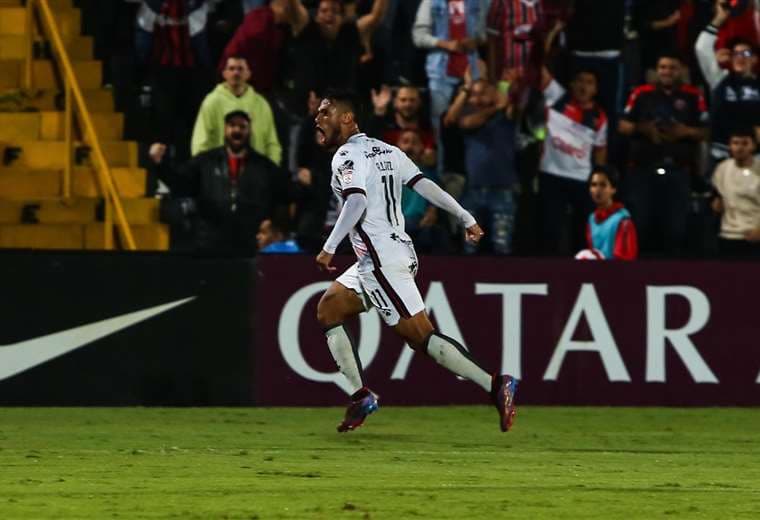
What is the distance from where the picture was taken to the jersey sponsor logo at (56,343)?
44.3 ft

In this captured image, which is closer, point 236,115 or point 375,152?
point 375,152

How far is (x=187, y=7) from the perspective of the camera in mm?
16297

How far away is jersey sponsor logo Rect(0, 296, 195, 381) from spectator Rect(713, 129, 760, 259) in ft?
16.2

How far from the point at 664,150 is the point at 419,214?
2234mm

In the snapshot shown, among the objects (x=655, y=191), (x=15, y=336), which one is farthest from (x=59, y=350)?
(x=655, y=191)

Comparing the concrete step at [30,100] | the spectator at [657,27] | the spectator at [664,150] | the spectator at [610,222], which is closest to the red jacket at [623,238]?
the spectator at [610,222]

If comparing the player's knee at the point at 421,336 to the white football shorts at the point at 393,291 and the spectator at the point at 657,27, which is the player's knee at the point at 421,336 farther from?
the spectator at the point at 657,27

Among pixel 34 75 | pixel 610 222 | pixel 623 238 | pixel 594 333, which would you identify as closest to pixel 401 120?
pixel 610 222

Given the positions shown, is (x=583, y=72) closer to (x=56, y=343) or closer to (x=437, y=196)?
(x=437, y=196)

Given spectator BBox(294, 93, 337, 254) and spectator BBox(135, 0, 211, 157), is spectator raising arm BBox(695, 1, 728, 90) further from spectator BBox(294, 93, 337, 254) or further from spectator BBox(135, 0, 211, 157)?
spectator BBox(135, 0, 211, 157)

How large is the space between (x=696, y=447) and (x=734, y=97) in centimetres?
551

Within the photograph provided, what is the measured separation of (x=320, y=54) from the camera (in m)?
16.1

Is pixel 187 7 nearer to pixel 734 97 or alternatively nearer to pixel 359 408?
pixel 734 97

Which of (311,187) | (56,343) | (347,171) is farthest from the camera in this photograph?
(311,187)
